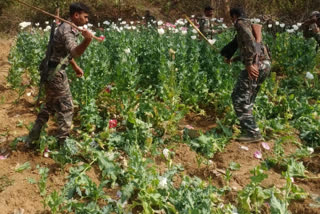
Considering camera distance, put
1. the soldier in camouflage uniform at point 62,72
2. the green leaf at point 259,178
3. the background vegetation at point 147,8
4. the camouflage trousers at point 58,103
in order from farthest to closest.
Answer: the background vegetation at point 147,8, the camouflage trousers at point 58,103, the soldier in camouflage uniform at point 62,72, the green leaf at point 259,178

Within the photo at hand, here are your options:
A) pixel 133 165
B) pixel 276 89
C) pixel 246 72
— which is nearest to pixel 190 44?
pixel 276 89

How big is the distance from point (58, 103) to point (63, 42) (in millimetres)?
729

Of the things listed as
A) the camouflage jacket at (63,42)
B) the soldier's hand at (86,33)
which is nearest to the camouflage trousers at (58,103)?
the camouflage jacket at (63,42)

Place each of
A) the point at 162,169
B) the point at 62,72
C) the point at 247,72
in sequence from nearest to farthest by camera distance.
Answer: the point at 62,72, the point at 162,169, the point at 247,72

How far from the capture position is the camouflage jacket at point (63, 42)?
351 centimetres

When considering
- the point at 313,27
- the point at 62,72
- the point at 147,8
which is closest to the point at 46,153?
the point at 62,72

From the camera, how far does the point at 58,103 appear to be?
3.74m

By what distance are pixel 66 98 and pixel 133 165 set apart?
4.06 ft

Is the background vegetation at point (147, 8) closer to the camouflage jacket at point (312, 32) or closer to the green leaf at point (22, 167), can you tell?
the camouflage jacket at point (312, 32)

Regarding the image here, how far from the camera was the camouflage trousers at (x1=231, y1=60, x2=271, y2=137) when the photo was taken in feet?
13.9

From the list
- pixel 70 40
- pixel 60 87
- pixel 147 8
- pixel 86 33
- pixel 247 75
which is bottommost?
pixel 60 87

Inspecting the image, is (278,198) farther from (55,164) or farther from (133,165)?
(55,164)

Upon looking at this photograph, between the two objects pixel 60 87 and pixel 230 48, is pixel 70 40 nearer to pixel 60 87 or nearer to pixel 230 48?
pixel 60 87

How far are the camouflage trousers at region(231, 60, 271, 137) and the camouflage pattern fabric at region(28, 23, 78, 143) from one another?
2.23 meters
